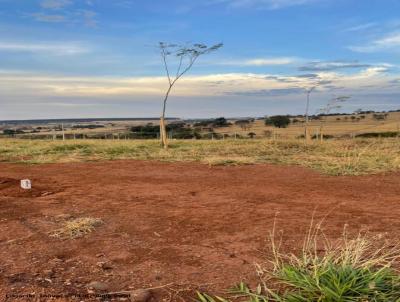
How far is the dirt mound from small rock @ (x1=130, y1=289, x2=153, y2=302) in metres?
5.45

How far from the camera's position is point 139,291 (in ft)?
12.7

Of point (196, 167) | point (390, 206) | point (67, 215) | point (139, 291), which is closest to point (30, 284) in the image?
point (139, 291)

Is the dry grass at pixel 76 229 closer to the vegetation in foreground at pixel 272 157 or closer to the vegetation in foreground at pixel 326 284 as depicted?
the vegetation in foreground at pixel 326 284

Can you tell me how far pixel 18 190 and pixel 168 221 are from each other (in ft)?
13.2

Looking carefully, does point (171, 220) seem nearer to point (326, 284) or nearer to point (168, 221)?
point (168, 221)

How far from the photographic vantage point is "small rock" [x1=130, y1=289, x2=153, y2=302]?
375 cm

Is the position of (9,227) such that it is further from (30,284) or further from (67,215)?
(30,284)

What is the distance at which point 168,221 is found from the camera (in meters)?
6.48

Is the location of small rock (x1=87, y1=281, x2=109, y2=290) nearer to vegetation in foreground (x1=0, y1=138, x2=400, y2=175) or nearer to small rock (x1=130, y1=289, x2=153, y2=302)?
small rock (x1=130, y1=289, x2=153, y2=302)

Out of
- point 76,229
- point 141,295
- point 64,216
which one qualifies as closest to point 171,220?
point 76,229

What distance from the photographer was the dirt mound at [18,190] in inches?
350

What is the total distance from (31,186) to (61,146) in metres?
12.6

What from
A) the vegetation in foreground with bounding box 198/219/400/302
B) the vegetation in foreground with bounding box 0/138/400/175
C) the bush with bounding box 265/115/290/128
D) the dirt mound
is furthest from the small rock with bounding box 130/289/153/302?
the bush with bounding box 265/115/290/128

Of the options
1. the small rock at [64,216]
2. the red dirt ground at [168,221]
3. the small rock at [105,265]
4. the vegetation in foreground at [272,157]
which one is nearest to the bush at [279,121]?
the vegetation in foreground at [272,157]
